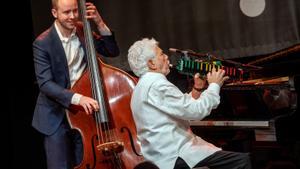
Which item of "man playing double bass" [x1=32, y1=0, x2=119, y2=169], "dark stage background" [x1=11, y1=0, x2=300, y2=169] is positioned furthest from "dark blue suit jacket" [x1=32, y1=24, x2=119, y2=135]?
"dark stage background" [x1=11, y1=0, x2=300, y2=169]

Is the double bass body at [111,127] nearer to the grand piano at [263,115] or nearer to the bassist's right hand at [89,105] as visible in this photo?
the bassist's right hand at [89,105]

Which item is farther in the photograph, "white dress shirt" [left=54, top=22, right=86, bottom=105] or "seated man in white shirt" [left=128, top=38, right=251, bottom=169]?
"white dress shirt" [left=54, top=22, right=86, bottom=105]

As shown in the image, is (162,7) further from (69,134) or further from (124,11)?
(69,134)

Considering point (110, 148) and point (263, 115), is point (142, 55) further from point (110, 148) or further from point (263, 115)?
point (263, 115)

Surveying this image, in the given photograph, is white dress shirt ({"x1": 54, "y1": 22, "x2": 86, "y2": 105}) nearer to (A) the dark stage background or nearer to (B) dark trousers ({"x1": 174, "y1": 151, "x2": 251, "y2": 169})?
(B) dark trousers ({"x1": 174, "y1": 151, "x2": 251, "y2": 169})

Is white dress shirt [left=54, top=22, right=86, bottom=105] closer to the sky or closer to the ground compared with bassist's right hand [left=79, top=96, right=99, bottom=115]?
closer to the sky

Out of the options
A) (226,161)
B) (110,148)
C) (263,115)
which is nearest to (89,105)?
(110,148)

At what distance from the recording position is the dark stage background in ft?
12.1

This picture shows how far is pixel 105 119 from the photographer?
103 inches

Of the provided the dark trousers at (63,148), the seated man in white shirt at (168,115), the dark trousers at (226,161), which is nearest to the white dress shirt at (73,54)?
the dark trousers at (63,148)

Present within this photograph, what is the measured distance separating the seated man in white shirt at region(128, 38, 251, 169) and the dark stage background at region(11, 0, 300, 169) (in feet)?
4.16

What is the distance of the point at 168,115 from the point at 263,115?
0.82m

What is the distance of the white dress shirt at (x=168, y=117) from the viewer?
2.43m

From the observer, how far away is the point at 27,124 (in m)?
4.33
